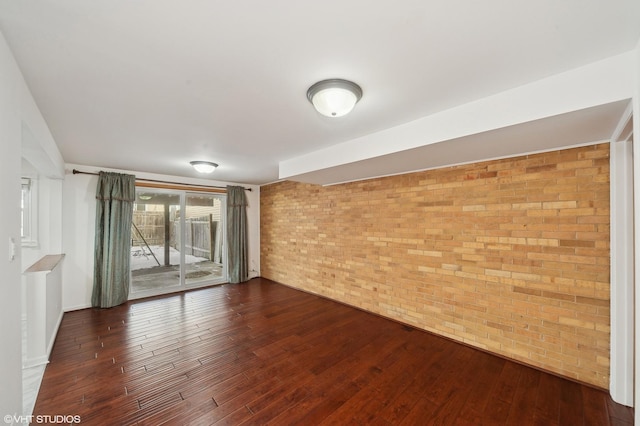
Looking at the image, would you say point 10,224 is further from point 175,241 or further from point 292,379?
point 175,241

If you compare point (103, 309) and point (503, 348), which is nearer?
point (503, 348)

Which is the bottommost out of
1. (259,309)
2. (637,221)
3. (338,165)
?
(259,309)

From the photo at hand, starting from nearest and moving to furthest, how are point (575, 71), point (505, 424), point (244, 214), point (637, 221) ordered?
point (637, 221), point (575, 71), point (505, 424), point (244, 214)

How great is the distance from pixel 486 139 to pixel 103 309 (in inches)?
217

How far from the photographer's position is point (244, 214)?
18.9 ft

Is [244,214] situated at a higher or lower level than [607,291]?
higher

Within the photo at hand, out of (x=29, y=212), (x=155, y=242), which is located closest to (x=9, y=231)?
(x=29, y=212)

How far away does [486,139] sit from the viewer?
2002 mm

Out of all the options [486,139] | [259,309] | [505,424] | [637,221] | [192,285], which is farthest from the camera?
[192,285]

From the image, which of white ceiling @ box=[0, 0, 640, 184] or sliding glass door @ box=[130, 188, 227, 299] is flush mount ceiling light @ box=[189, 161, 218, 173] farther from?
sliding glass door @ box=[130, 188, 227, 299]

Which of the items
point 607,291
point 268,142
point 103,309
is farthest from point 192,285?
point 607,291

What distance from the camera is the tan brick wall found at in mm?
2090

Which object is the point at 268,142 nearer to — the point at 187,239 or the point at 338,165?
the point at 338,165

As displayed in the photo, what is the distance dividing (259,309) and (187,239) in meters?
2.41
